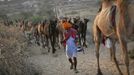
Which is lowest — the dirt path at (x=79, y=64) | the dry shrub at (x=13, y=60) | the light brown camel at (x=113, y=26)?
the dirt path at (x=79, y=64)

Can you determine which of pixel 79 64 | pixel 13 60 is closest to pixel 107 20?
pixel 13 60

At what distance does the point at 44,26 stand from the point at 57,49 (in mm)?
1898

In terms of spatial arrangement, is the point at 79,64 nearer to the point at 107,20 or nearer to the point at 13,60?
the point at 107,20

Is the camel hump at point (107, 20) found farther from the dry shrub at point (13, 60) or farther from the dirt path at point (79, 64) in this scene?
the dry shrub at point (13, 60)

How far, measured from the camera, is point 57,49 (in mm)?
23156

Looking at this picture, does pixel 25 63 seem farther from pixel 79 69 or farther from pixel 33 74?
pixel 79 69

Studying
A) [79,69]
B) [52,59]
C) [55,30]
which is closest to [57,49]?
[55,30]

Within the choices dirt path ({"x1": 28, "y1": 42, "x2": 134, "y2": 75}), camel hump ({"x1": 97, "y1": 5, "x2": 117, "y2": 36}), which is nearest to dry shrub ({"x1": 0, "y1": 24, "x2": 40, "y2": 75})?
dirt path ({"x1": 28, "y1": 42, "x2": 134, "y2": 75})

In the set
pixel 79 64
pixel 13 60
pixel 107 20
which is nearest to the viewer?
pixel 13 60

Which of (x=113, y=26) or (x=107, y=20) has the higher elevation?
(x=107, y=20)

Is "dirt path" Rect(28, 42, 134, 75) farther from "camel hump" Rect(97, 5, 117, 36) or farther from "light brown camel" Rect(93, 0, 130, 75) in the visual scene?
"camel hump" Rect(97, 5, 117, 36)

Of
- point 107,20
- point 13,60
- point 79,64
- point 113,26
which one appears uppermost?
point 107,20

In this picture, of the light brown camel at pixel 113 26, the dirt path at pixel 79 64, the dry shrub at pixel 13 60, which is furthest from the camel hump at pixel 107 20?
the dry shrub at pixel 13 60

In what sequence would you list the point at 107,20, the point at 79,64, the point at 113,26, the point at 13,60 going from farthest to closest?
the point at 79,64
the point at 107,20
the point at 13,60
the point at 113,26
